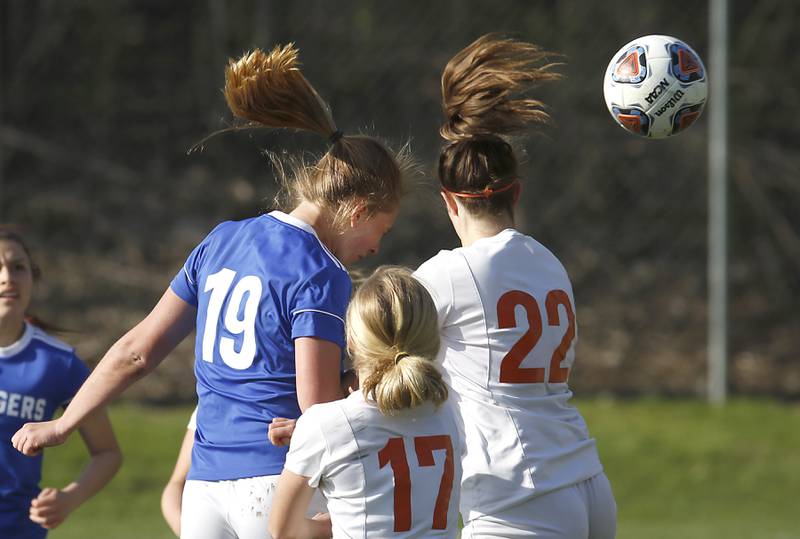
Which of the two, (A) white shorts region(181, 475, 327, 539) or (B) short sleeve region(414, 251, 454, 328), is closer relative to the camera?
(A) white shorts region(181, 475, 327, 539)

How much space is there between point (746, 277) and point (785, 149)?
49.0 inches

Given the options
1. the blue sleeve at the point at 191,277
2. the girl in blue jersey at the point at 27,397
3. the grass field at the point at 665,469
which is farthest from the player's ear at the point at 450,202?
the grass field at the point at 665,469

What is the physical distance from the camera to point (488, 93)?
347 cm

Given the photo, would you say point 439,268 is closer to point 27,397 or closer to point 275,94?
point 275,94

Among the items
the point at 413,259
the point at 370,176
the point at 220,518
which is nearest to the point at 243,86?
the point at 370,176

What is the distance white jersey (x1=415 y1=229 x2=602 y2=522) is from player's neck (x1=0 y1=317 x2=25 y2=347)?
1675mm

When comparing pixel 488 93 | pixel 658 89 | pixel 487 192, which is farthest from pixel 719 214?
pixel 487 192

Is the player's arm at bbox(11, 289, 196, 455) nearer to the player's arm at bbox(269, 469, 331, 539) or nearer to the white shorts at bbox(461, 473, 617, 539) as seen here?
the player's arm at bbox(269, 469, 331, 539)

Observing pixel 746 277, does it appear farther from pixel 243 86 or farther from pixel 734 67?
pixel 243 86

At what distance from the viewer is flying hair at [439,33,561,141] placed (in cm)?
346

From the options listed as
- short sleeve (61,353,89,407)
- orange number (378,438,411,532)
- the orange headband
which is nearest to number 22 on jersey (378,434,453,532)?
orange number (378,438,411,532)

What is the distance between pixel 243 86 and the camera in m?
3.30

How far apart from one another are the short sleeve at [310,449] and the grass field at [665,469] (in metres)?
4.62

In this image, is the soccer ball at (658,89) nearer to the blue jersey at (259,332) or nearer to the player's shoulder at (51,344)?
the blue jersey at (259,332)
